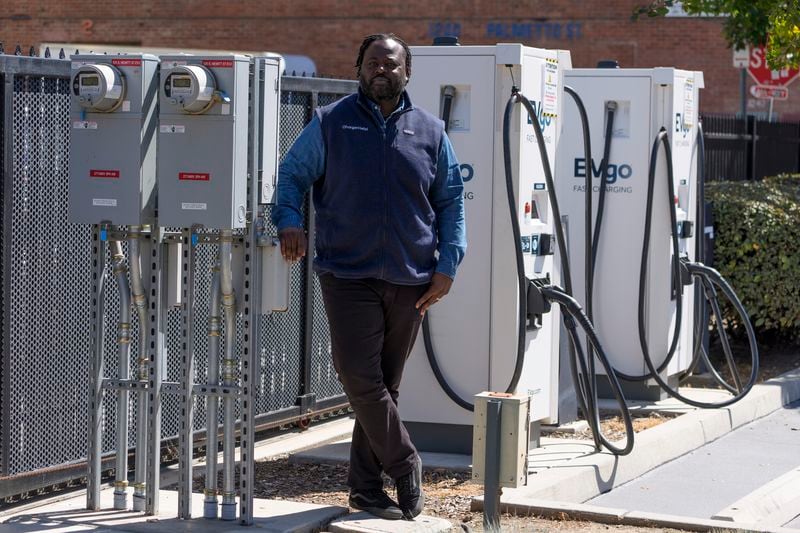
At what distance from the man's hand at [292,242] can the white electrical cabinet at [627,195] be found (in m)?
4.08

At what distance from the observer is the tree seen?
10.6 meters

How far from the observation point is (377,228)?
5.70 metres

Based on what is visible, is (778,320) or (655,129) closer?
(655,129)

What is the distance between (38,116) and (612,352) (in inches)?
190

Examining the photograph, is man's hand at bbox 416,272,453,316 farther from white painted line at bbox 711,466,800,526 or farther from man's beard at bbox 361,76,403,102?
white painted line at bbox 711,466,800,526

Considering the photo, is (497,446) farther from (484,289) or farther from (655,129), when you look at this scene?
(655,129)

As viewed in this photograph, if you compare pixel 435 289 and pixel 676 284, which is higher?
pixel 435 289

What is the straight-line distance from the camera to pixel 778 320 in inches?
469

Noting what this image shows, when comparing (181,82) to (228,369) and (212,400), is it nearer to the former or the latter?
(228,369)

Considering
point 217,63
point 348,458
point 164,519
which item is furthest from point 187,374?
point 348,458

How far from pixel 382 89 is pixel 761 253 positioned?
6.78m

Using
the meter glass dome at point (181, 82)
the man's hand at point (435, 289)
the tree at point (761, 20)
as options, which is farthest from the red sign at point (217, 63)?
the tree at point (761, 20)

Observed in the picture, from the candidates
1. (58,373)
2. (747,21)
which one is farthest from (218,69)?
(747,21)

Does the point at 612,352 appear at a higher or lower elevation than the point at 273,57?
lower
